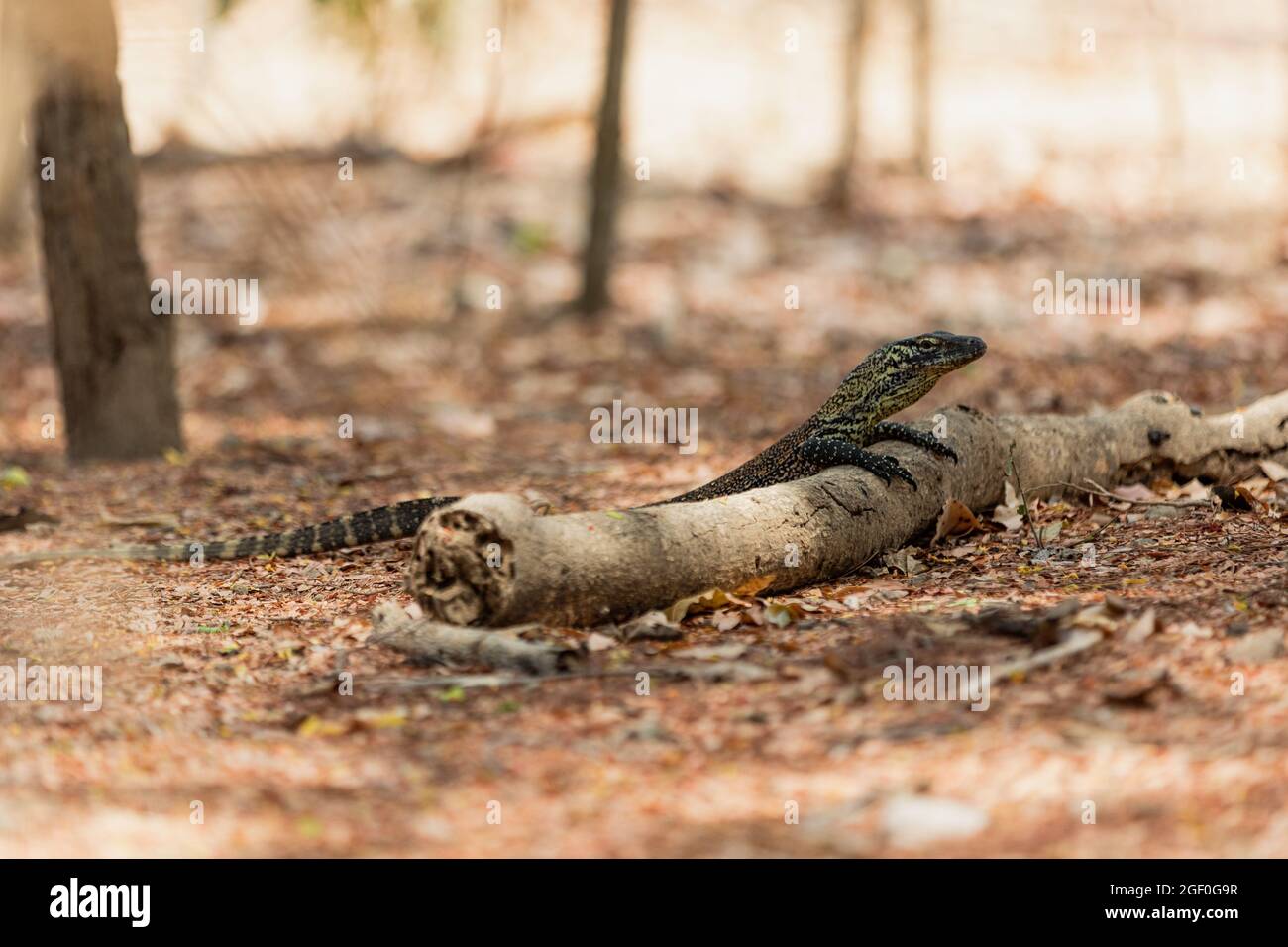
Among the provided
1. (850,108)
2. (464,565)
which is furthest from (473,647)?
(850,108)

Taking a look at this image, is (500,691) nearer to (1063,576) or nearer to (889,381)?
(1063,576)

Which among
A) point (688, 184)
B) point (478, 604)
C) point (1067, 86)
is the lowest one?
point (478, 604)

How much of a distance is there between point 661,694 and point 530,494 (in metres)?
3.55

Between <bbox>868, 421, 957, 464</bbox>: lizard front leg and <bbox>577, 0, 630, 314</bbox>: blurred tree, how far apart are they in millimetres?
8425

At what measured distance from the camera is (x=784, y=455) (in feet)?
22.1

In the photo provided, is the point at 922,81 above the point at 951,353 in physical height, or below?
above

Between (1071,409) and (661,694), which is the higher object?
(1071,409)

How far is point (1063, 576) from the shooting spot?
5.71 m

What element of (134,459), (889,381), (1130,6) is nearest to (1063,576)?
(889,381)

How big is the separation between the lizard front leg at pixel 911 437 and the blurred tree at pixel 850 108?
1216 cm

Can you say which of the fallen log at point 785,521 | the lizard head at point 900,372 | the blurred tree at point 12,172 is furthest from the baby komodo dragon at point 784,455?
the blurred tree at point 12,172

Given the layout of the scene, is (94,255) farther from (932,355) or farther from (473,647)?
(932,355)

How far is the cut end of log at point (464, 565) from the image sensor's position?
5.00m

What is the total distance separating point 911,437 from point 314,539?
3.15 metres
